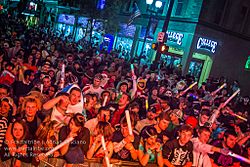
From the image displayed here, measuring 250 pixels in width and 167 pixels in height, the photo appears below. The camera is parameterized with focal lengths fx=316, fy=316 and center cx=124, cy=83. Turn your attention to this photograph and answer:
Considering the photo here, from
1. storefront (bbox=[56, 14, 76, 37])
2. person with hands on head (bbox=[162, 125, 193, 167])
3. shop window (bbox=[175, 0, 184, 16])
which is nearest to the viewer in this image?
person with hands on head (bbox=[162, 125, 193, 167])

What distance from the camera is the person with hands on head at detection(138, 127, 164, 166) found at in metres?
4.41

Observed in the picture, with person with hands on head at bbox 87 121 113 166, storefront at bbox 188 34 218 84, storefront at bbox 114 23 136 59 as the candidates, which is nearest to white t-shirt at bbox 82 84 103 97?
person with hands on head at bbox 87 121 113 166

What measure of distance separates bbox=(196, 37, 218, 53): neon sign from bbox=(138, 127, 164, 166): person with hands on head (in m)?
17.0

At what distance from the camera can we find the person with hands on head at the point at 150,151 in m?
4.41

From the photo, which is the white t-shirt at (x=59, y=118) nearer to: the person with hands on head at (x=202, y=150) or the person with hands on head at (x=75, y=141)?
the person with hands on head at (x=75, y=141)

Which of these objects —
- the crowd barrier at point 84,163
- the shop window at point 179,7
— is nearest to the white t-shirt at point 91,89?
the crowd barrier at point 84,163

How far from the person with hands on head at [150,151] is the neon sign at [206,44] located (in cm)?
1701

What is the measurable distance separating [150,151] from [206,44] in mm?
17684

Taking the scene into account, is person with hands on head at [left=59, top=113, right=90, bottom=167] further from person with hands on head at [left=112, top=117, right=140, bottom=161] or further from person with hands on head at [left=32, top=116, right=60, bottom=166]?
person with hands on head at [left=112, top=117, right=140, bottom=161]

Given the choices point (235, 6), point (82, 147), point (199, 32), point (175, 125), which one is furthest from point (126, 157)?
point (235, 6)

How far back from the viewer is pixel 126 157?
4.45 m

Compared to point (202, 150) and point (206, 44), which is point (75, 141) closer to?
point (202, 150)

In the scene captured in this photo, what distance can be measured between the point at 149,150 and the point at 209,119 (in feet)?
8.95

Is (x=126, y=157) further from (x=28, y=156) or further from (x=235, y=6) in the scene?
(x=235, y=6)
